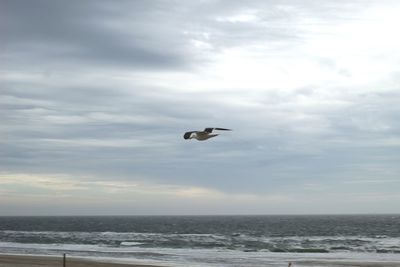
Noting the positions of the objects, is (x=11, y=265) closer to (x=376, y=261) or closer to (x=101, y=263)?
(x=101, y=263)

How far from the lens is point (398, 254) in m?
42.9

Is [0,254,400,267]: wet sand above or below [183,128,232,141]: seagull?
below

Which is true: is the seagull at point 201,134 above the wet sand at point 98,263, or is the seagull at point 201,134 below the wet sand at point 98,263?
above

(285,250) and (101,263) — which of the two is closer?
(101,263)

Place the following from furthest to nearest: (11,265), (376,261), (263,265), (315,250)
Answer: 1. (315,250)
2. (376,261)
3. (263,265)
4. (11,265)

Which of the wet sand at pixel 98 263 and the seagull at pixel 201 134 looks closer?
the seagull at pixel 201 134

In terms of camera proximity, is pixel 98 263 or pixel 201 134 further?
pixel 98 263

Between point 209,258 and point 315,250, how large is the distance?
13.5m

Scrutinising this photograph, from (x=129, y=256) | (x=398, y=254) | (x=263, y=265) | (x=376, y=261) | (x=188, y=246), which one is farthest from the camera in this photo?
(x=188, y=246)

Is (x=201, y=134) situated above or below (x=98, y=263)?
above

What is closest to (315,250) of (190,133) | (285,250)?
(285,250)

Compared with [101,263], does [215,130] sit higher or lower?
higher

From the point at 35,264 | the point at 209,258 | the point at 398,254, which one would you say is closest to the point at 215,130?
the point at 35,264

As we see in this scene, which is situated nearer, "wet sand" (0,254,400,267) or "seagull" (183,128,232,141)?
"seagull" (183,128,232,141)
